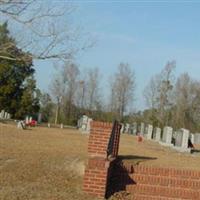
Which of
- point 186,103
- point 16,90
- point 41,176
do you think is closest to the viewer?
point 41,176

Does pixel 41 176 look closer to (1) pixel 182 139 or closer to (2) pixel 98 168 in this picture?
(2) pixel 98 168

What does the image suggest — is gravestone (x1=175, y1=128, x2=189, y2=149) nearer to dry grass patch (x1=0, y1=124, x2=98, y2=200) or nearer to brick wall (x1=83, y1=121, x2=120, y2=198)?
dry grass patch (x1=0, y1=124, x2=98, y2=200)

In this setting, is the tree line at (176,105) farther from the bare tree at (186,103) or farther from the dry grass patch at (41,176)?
the dry grass patch at (41,176)

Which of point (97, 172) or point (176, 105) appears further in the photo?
point (176, 105)

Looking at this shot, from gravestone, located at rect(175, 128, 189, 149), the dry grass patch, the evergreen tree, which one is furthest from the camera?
the evergreen tree

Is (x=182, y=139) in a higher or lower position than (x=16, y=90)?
lower

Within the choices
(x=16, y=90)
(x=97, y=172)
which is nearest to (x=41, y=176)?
(x=97, y=172)

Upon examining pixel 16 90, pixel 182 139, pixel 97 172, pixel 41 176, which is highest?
pixel 16 90

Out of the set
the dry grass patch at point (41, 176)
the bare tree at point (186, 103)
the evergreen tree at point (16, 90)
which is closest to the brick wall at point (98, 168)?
the dry grass patch at point (41, 176)

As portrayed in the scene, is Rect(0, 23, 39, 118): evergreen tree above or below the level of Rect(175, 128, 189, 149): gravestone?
above

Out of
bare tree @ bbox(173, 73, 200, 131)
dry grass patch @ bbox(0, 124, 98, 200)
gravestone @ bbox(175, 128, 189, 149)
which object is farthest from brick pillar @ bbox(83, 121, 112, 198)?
bare tree @ bbox(173, 73, 200, 131)

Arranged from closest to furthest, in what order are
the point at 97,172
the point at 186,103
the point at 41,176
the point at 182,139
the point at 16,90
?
the point at 97,172, the point at 41,176, the point at 182,139, the point at 16,90, the point at 186,103

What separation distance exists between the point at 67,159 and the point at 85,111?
6709 centimetres

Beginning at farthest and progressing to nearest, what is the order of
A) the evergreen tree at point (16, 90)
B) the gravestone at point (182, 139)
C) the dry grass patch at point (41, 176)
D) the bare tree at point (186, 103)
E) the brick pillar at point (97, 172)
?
the bare tree at point (186, 103) < the evergreen tree at point (16, 90) < the gravestone at point (182, 139) < the brick pillar at point (97, 172) < the dry grass patch at point (41, 176)
